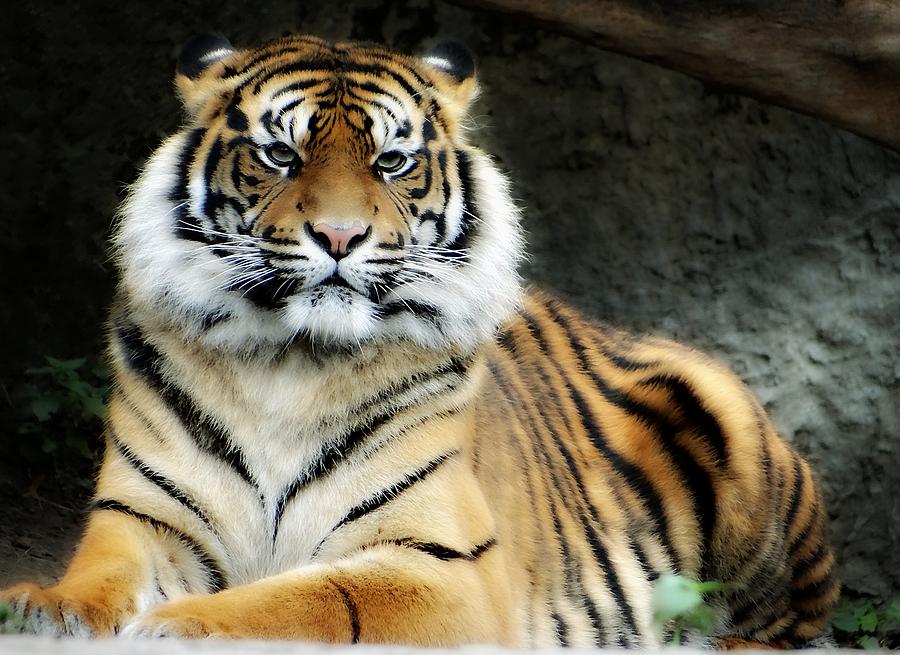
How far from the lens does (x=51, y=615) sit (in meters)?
2.59

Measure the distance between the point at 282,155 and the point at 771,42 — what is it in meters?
Result: 1.84

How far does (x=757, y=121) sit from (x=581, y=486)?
1925 millimetres

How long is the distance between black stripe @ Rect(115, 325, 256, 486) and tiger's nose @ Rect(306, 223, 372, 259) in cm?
59

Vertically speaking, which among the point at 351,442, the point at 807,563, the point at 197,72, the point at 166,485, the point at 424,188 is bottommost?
the point at 807,563

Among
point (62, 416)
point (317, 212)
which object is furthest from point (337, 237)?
point (62, 416)

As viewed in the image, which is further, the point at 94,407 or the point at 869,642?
the point at 94,407

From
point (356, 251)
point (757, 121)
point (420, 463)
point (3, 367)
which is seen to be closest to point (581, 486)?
point (420, 463)

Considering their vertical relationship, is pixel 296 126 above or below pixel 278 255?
above

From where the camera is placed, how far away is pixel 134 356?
3316 mm

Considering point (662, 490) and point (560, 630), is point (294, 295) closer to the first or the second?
point (560, 630)

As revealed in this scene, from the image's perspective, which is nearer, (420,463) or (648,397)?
(420,463)

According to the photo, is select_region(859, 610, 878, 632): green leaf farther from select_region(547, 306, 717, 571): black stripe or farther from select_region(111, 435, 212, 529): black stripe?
select_region(111, 435, 212, 529): black stripe

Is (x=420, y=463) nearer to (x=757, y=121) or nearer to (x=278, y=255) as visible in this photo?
(x=278, y=255)

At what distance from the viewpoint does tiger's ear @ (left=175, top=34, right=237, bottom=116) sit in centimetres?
344
